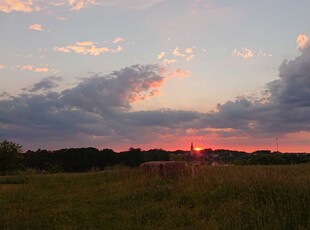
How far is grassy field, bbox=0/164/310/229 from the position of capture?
32.6ft

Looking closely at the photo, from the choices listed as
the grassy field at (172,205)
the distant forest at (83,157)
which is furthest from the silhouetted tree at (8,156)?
the grassy field at (172,205)

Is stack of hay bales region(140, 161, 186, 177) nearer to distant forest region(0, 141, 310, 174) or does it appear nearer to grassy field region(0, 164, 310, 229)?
grassy field region(0, 164, 310, 229)

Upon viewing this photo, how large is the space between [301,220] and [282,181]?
3.04 meters

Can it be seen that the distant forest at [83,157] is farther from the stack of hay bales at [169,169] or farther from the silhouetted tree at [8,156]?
the stack of hay bales at [169,169]

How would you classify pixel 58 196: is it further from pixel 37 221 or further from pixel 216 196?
pixel 216 196

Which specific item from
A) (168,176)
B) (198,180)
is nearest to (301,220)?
(198,180)

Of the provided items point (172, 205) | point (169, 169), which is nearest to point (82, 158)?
point (169, 169)

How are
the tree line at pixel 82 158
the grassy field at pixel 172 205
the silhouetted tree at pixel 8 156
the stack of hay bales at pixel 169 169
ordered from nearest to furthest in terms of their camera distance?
the grassy field at pixel 172 205 < the stack of hay bales at pixel 169 169 < the silhouetted tree at pixel 8 156 < the tree line at pixel 82 158

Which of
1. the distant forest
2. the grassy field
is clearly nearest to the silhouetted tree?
the distant forest

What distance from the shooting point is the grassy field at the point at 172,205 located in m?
9.92

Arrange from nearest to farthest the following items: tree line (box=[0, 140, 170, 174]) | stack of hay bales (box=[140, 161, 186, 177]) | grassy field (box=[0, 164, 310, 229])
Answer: grassy field (box=[0, 164, 310, 229]) → stack of hay bales (box=[140, 161, 186, 177]) → tree line (box=[0, 140, 170, 174])

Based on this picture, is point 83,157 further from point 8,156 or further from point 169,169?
point 169,169

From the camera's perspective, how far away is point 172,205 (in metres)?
12.7

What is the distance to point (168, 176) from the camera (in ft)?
60.4
